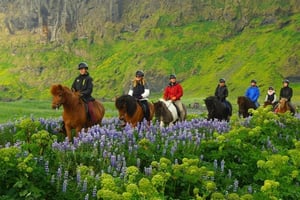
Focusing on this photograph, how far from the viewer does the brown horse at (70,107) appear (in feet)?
57.2

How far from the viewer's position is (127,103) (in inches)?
837

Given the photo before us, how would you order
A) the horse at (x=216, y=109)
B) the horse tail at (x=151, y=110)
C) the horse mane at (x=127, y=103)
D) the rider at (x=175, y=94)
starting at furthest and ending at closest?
the horse at (x=216, y=109) → the rider at (x=175, y=94) → the horse tail at (x=151, y=110) → the horse mane at (x=127, y=103)

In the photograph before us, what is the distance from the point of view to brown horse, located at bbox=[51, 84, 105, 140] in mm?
17422

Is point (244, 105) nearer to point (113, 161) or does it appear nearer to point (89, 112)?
point (89, 112)

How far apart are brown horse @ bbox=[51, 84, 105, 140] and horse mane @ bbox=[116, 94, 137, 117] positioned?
219cm

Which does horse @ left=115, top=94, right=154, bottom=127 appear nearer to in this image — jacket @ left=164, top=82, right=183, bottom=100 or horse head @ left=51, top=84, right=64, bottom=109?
horse head @ left=51, top=84, right=64, bottom=109

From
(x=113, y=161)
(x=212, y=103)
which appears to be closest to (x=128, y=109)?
→ (x=212, y=103)

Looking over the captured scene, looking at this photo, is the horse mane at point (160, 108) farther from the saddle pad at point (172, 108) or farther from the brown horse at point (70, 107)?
the brown horse at point (70, 107)

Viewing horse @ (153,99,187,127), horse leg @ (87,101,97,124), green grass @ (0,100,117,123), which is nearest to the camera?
horse leg @ (87,101,97,124)

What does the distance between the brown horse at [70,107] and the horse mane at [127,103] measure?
86.2 inches

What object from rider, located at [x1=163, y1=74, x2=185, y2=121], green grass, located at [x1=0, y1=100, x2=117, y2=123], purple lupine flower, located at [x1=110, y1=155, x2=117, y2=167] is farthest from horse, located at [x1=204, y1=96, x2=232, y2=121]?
purple lupine flower, located at [x1=110, y1=155, x2=117, y2=167]

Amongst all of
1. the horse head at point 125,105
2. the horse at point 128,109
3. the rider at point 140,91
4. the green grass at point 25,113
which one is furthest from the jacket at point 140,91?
the green grass at point 25,113

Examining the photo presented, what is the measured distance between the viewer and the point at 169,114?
2506 centimetres

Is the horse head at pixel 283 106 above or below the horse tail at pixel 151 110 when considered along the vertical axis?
below
